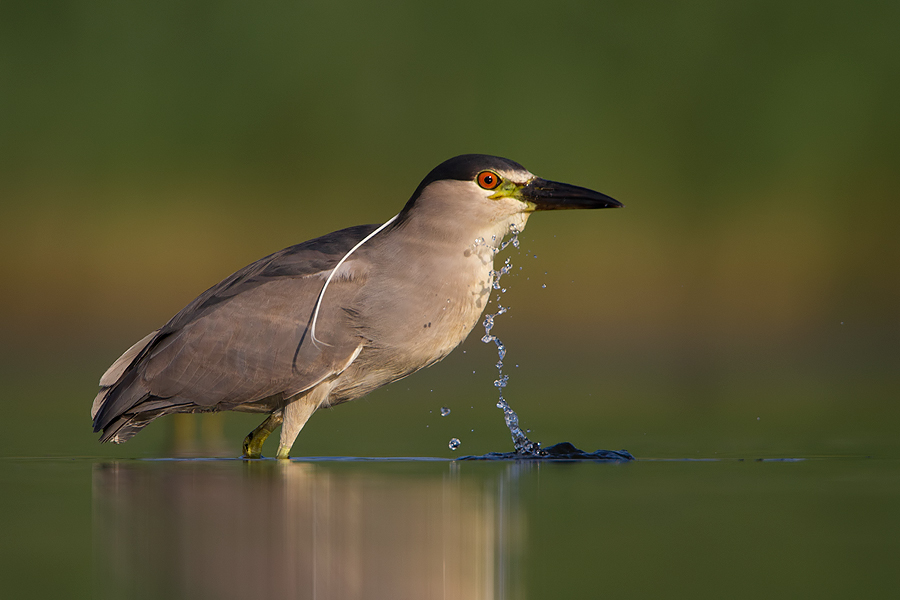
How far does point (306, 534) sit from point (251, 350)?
2.57m

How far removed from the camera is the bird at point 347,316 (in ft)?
21.0

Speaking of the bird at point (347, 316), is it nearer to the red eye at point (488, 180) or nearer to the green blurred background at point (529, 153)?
the red eye at point (488, 180)

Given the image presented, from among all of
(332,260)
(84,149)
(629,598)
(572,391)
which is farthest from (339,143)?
(629,598)

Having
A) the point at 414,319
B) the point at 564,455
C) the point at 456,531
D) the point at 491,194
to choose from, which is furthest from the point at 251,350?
the point at 456,531

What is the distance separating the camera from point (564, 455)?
6.54 metres

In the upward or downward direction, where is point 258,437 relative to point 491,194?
downward

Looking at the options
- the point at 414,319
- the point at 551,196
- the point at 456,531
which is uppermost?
the point at 551,196

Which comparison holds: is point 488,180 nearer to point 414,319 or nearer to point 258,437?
point 414,319

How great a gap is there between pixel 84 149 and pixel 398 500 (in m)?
16.5

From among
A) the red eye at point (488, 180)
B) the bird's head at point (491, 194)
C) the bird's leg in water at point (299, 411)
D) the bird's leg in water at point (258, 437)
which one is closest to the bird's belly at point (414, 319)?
the bird's leg in water at point (299, 411)

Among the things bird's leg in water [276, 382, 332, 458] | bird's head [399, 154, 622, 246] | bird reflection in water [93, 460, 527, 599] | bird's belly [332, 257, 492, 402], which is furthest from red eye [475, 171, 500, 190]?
bird reflection in water [93, 460, 527, 599]

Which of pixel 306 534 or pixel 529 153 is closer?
pixel 306 534

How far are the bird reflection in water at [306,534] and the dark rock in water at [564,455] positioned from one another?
61cm

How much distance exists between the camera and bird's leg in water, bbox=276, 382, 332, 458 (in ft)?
21.3
